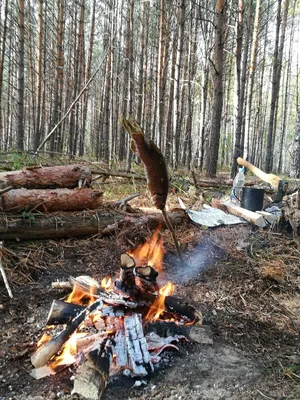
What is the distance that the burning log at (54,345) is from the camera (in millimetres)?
1986

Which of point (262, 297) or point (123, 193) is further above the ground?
point (123, 193)

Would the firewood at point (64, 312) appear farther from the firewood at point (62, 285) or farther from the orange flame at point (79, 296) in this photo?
the firewood at point (62, 285)

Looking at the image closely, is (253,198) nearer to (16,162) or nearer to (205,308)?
(205,308)

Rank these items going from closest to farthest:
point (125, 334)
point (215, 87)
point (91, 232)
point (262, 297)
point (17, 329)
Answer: point (125, 334), point (17, 329), point (262, 297), point (91, 232), point (215, 87)

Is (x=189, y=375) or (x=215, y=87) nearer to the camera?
(x=189, y=375)

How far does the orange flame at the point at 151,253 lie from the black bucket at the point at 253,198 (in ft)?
5.48

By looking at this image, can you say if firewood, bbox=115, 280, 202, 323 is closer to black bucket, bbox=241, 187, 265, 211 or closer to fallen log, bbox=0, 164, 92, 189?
fallen log, bbox=0, 164, 92, 189

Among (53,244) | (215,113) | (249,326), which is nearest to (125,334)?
(249,326)

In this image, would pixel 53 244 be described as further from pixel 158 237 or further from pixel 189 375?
pixel 189 375

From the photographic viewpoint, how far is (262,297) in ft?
9.95

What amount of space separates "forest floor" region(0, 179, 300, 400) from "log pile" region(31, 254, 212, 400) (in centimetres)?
8

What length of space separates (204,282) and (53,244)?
1.74m

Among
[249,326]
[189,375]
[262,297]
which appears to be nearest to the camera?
[189,375]

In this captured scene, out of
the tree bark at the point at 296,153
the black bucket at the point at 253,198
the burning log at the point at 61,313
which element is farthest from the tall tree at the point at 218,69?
the burning log at the point at 61,313
